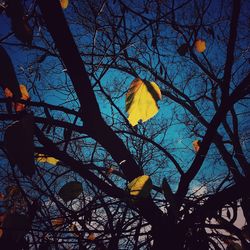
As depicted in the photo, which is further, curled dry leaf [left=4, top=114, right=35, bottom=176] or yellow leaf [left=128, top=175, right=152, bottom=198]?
yellow leaf [left=128, top=175, right=152, bottom=198]

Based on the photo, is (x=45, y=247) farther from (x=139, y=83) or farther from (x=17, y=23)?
(x=17, y=23)

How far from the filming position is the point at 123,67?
6.49 m

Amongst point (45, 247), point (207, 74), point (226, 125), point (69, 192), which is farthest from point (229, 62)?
point (226, 125)

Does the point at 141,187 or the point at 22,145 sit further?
the point at 141,187

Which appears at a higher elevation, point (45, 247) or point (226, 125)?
point (226, 125)

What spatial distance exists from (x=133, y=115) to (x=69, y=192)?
0.48m

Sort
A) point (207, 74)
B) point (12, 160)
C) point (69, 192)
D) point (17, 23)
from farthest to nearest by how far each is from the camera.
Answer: point (207, 74)
point (69, 192)
point (17, 23)
point (12, 160)

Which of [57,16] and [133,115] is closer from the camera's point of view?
[133,115]

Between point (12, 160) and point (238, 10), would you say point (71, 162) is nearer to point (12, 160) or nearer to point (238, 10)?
point (12, 160)

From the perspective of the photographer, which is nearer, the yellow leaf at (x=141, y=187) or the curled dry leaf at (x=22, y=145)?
the curled dry leaf at (x=22, y=145)

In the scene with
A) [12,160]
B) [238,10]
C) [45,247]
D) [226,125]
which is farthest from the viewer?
[226,125]

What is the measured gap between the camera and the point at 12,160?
458 mm

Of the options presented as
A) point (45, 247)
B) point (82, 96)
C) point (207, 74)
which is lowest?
point (45, 247)

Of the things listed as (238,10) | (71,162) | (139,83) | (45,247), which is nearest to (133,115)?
(139,83)
